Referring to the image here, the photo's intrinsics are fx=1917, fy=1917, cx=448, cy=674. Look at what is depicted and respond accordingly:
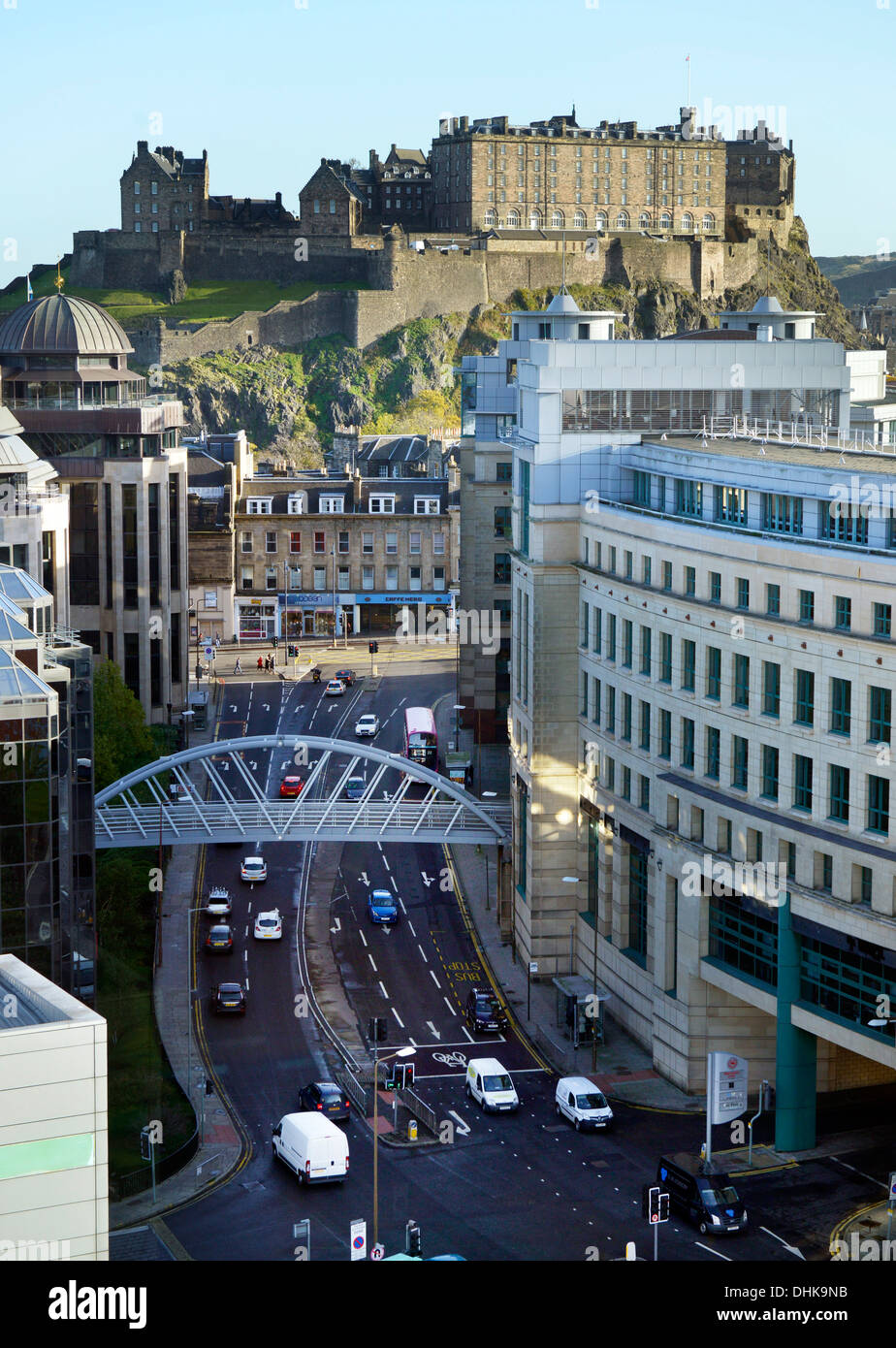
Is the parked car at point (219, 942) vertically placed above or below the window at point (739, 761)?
below

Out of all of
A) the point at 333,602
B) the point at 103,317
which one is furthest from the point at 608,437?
the point at 333,602

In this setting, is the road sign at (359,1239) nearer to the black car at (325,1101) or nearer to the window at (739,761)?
the black car at (325,1101)

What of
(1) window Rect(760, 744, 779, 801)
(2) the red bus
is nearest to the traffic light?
(1) window Rect(760, 744, 779, 801)

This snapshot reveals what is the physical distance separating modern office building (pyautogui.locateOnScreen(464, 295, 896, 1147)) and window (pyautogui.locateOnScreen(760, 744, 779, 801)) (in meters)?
0.07

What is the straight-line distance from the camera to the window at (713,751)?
167ft

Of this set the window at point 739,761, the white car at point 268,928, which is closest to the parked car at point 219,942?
the white car at point 268,928

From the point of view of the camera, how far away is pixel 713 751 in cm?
5116

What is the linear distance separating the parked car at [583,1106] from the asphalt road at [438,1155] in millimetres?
381

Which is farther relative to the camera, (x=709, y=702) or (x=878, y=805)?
(x=709, y=702)

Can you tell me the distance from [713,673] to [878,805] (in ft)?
25.6

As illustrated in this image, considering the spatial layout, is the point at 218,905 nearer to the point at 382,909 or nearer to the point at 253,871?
the point at 253,871

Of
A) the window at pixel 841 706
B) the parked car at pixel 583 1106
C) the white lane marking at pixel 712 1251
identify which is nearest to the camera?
the white lane marking at pixel 712 1251

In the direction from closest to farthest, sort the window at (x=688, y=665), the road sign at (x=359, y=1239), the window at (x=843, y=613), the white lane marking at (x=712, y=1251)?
the road sign at (x=359, y=1239), the white lane marking at (x=712, y=1251), the window at (x=843, y=613), the window at (x=688, y=665)

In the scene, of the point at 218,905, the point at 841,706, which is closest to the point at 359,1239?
the point at 841,706
